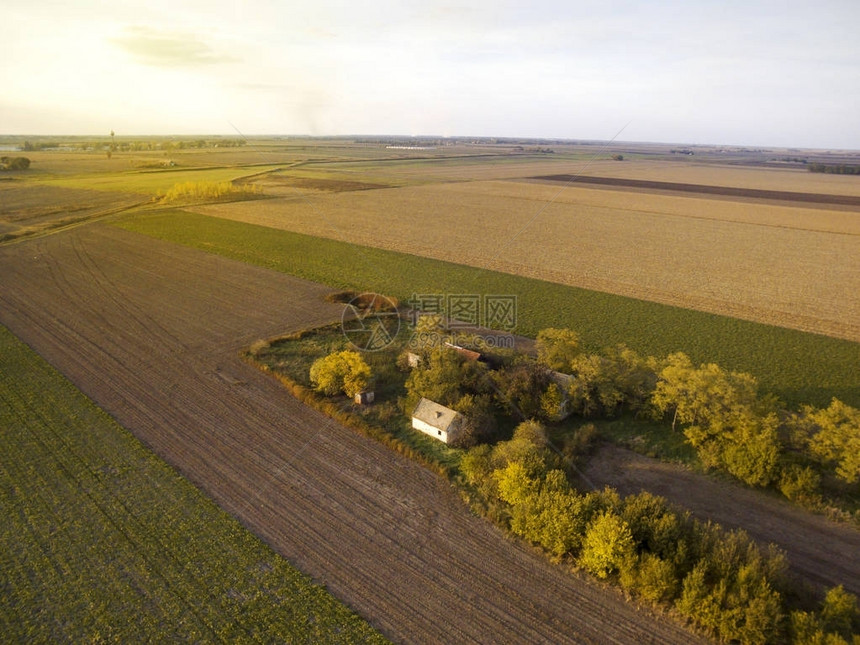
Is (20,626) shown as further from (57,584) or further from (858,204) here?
(858,204)

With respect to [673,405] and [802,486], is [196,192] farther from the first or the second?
[802,486]

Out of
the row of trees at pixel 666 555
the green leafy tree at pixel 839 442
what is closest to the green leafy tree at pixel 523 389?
the row of trees at pixel 666 555

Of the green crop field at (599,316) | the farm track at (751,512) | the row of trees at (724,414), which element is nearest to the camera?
the farm track at (751,512)

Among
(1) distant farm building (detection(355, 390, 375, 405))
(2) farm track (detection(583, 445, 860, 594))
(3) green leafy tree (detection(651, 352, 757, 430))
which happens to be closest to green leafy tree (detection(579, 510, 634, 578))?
(2) farm track (detection(583, 445, 860, 594))

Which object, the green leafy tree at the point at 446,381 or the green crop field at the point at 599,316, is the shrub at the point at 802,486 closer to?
the green crop field at the point at 599,316

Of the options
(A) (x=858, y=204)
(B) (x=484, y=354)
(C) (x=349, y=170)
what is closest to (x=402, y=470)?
(B) (x=484, y=354)

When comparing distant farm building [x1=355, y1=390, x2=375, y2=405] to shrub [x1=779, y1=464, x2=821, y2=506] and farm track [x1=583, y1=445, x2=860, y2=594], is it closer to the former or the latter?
farm track [x1=583, y1=445, x2=860, y2=594]
